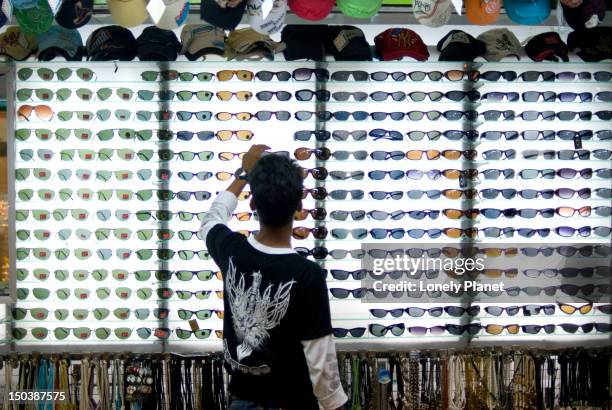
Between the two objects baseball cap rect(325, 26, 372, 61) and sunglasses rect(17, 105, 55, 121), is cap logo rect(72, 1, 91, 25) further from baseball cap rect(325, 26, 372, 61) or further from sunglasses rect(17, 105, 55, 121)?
baseball cap rect(325, 26, 372, 61)

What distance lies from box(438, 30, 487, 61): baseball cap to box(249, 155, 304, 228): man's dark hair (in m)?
2.51

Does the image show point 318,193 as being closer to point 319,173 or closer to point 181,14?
point 319,173

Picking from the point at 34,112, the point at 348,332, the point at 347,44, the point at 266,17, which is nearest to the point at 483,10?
the point at 347,44

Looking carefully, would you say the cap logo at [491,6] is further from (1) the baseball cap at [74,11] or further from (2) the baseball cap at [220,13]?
(1) the baseball cap at [74,11]

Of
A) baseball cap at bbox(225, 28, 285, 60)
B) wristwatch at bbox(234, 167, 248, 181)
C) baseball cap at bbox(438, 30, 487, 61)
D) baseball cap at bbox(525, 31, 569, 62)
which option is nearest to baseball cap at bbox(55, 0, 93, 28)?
baseball cap at bbox(225, 28, 285, 60)

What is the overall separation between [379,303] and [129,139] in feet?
8.25

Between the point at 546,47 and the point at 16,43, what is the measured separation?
4.21m

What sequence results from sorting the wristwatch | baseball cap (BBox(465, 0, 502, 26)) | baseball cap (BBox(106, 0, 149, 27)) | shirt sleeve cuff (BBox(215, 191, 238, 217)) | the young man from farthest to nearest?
baseball cap (BBox(465, 0, 502, 26)) < baseball cap (BBox(106, 0, 149, 27)) < the wristwatch < shirt sleeve cuff (BBox(215, 191, 238, 217)) < the young man

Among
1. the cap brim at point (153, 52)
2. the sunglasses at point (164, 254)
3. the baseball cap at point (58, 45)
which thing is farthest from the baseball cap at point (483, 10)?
the baseball cap at point (58, 45)

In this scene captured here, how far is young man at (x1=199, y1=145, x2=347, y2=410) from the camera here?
2076 mm

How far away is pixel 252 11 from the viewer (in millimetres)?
3688

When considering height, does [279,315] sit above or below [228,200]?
below

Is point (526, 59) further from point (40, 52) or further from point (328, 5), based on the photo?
point (40, 52)

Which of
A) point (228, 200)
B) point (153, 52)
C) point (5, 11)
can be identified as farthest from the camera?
point (153, 52)
